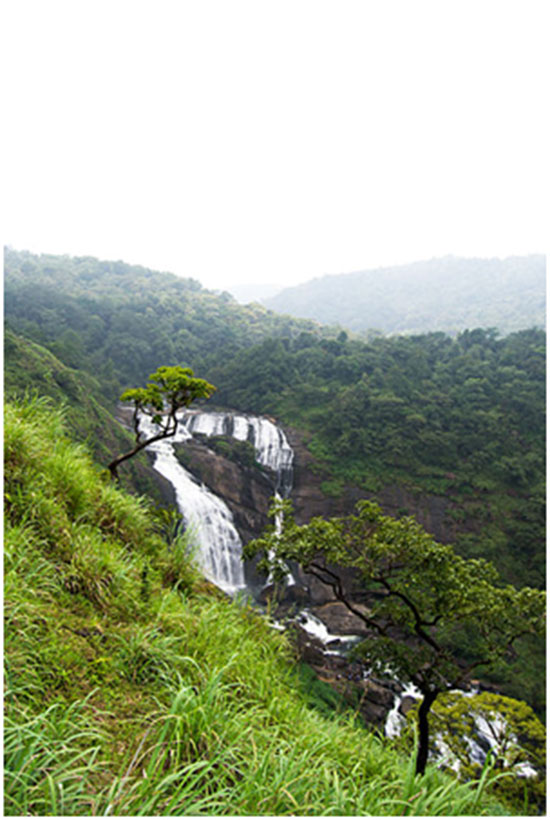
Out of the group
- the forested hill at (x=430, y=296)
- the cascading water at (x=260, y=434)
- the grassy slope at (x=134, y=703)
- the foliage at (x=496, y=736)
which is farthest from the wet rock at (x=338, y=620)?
the forested hill at (x=430, y=296)

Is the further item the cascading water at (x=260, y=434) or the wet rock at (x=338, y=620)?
the cascading water at (x=260, y=434)

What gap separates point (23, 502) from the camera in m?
2.53

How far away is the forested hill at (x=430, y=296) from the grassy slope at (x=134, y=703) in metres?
72.6

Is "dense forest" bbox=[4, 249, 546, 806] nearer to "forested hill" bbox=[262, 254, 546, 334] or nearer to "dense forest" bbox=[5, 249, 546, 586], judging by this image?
"dense forest" bbox=[5, 249, 546, 586]

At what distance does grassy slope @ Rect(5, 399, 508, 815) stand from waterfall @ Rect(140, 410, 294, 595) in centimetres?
722

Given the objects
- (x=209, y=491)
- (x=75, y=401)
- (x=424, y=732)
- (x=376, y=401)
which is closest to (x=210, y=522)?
(x=209, y=491)

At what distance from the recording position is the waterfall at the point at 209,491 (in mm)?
13797

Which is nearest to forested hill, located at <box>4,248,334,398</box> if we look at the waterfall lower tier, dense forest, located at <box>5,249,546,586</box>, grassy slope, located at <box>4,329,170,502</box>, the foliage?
dense forest, located at <box>5,249,546,586</box>

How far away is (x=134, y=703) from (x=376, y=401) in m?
22.5

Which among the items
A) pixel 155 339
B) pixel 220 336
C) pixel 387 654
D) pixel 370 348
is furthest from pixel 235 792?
pixel 220 336

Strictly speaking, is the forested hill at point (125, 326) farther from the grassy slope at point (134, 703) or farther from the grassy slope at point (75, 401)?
the grassy slope at point (134, 703)

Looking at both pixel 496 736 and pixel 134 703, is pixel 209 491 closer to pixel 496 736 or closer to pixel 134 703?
pixel 496 736

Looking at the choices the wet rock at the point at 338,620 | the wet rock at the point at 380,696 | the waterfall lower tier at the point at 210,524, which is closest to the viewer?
the wet rock at the point at 380,696

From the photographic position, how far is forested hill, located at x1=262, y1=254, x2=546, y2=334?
81.5 m
